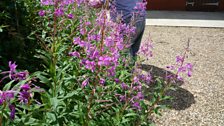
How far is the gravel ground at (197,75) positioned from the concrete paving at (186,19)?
529 mm

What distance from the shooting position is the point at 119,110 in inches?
92.7

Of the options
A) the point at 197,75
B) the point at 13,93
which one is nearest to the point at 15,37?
the point at 13,93

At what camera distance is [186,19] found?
→ 10.7 m

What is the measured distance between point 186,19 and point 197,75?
540 cm

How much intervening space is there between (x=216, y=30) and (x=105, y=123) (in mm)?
8029

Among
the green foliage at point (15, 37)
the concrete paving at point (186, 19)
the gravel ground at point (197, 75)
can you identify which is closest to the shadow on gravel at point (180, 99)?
the gravel ground at point (197, 75)

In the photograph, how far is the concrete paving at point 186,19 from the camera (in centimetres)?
994

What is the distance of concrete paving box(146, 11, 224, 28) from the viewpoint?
32.6 ft

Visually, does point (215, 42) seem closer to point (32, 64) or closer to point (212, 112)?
point (212, 112)

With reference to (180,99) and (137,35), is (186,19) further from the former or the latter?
(137,35)

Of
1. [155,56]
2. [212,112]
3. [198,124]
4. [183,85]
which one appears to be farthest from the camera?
[155,56]

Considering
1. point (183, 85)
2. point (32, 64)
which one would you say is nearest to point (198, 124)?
point (183, 85)

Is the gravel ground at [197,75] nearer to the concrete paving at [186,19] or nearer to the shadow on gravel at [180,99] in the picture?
the shadow on gravel at [180,99]

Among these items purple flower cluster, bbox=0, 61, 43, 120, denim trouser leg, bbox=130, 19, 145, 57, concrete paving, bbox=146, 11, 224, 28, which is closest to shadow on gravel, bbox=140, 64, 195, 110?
denim trouser leg, bbox=130, 19, 145, 57
